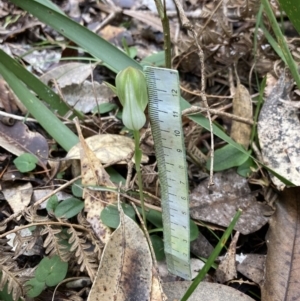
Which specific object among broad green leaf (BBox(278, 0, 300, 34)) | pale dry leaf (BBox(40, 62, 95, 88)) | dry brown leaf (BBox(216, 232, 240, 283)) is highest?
broad green leaf (BBox(278, 0, 300, 34))

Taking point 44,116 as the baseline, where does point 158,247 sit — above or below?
below

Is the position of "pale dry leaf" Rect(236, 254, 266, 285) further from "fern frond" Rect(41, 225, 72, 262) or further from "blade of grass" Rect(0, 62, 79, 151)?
"blade of grass" Rect(0, 62, 79, 151)

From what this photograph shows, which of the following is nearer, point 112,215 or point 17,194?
point 112,215

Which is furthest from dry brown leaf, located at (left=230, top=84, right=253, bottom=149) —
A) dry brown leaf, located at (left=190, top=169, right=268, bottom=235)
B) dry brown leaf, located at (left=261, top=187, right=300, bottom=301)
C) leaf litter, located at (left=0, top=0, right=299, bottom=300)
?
dry brown leaf, located at (left=261, top=187, right=300, bottom=301)

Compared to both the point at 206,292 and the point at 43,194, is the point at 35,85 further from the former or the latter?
the point at 206,292

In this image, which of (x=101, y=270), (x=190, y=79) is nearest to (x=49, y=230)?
(x=101, y=270)

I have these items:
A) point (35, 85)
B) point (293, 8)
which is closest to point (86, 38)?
point (35, 85)
